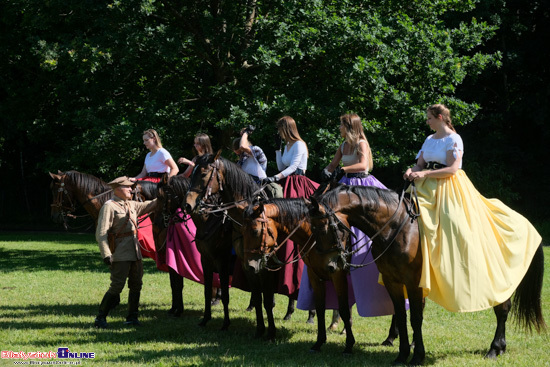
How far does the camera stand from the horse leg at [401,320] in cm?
634

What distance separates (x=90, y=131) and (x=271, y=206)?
10246 millimetres

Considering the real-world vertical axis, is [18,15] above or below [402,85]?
above

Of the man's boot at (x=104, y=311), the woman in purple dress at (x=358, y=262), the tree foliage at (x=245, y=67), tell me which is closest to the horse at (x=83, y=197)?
the man's boot at (x=104, y=311)

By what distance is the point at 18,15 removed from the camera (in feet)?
65.0

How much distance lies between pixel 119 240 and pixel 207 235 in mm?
1240

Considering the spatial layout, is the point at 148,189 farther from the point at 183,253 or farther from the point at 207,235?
the point at 207,235

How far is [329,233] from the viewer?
20.0 feet

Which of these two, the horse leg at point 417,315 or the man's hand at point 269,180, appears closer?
the horse leg at point 417,315

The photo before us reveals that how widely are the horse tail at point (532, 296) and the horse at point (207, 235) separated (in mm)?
3827

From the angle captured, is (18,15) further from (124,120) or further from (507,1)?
(507,1)

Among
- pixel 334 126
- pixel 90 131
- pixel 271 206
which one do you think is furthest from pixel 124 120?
pixel 271 206

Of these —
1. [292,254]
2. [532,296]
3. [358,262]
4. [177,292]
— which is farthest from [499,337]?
[177,292]

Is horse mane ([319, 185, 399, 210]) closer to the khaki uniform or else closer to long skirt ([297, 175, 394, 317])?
long skirt ([297, 175, 394, 317])

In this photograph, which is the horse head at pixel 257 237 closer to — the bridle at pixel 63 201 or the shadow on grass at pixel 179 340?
the shadow on grass at pixel 179 340
